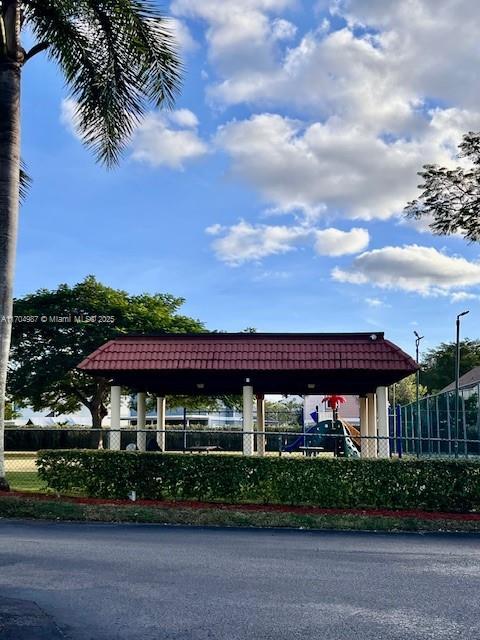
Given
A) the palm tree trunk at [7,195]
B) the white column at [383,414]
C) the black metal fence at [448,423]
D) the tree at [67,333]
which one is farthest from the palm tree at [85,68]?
the tree at [67,333]

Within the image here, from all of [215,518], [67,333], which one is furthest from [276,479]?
[67,333]

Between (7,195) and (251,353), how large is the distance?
27.7 feet

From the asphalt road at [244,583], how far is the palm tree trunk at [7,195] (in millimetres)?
4693

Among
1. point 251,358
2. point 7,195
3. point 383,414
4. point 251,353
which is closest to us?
point 7,195

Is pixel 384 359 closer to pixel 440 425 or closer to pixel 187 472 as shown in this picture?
pixel 187 472

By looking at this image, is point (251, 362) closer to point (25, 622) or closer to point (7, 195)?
point (7, 195)

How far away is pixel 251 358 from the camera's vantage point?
20.0 metres

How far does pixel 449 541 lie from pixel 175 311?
3665 centimetres

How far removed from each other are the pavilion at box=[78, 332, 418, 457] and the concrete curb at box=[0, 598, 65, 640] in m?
12.9

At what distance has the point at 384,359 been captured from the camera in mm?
19453

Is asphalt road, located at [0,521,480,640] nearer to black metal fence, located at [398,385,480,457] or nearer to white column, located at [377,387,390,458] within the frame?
white column, located at [377,387,390,458]

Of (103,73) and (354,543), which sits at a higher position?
(103,73)

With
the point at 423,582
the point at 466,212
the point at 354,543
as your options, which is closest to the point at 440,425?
the point at 466,212

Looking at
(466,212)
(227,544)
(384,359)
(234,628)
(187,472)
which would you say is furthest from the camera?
(466,212)
